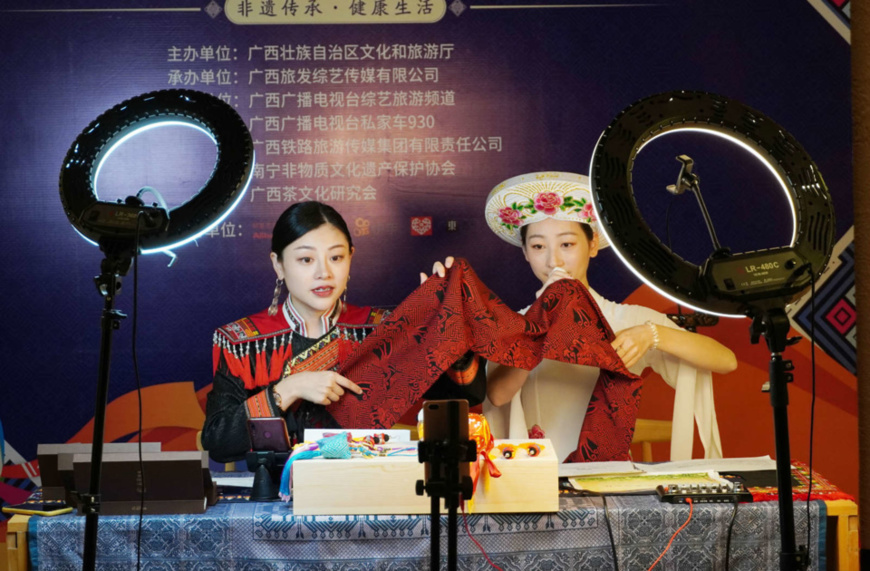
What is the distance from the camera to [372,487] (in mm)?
2625

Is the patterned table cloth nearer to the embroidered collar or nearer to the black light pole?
the black light pole

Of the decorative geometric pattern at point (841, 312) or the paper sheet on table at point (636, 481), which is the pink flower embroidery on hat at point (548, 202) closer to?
the decorative geometric pattern at point (841, 312)

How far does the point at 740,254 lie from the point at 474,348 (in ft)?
4.57

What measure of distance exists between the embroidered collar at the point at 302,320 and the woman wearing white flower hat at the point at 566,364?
744mm

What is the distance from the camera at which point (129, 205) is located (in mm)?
2373

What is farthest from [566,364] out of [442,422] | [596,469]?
[442,422]

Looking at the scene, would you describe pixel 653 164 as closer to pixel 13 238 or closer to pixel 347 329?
pixel 347 329

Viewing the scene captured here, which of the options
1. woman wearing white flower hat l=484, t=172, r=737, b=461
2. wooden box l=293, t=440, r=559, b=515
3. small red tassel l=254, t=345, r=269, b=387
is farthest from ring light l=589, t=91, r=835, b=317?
small red tassel l=254, t=345, r=269, b=387

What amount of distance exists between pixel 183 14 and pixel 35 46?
643mm

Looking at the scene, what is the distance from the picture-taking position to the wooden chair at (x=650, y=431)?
4.01 meters

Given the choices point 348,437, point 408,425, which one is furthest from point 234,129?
point 408,425

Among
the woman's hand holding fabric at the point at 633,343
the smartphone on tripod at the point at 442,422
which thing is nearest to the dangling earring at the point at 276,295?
the woman's hand holding fabric at the point at 633,343

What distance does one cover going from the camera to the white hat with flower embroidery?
398cm

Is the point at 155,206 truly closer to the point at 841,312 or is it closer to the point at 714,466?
the point at 714,466
